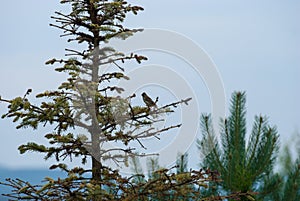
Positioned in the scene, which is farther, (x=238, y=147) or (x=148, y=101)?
(x=238, y=147)

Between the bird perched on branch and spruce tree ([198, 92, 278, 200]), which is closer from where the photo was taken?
the bird perched on branch

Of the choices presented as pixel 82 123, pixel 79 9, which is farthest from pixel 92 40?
pixel 82 123

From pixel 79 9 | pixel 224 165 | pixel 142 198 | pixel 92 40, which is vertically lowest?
pixel 142 198

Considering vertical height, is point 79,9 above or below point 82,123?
above

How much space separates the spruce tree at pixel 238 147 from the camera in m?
5.16

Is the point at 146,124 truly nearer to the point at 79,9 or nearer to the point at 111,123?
the point at 111,123

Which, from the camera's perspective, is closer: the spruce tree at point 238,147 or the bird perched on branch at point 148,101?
the bird perched on branch at point 148,101

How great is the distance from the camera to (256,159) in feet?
17.1

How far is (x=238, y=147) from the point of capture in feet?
17.1

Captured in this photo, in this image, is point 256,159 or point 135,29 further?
point 256,159

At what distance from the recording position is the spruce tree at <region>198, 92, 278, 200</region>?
5.16m

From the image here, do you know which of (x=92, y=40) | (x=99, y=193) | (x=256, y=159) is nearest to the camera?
(x=99, y=193)

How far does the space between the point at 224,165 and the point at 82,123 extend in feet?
6.66

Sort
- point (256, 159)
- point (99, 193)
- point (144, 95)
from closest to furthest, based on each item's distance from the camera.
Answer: point (99, 193) < point (144, 95) < point (256, 159)
